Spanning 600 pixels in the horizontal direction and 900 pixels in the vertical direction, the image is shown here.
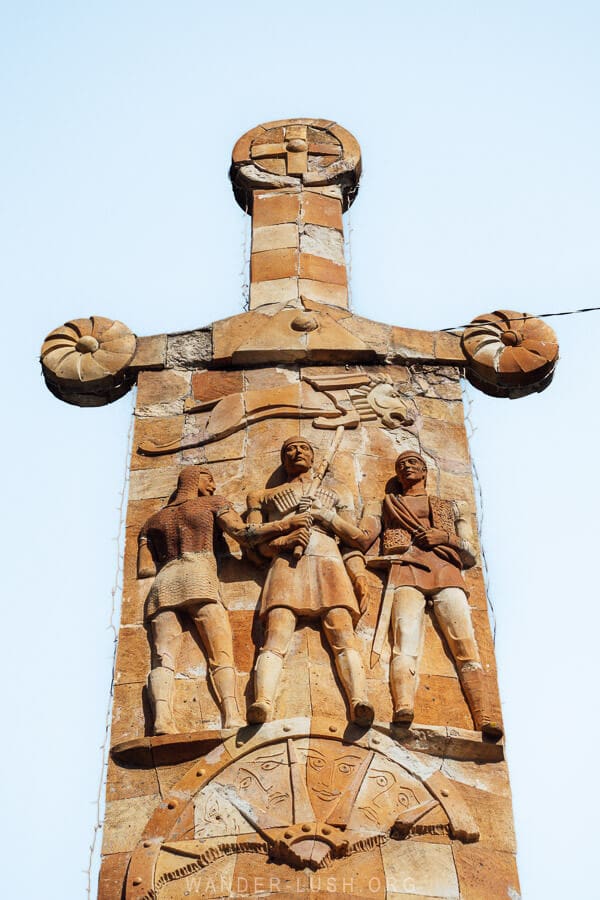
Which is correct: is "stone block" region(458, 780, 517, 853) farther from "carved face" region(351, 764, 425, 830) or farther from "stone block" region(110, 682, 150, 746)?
"stone block" region(110, 682, 150, 746)

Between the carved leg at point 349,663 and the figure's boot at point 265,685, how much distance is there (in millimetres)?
392

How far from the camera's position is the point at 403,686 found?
12.2m

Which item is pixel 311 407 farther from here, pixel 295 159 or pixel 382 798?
pixel 382 798

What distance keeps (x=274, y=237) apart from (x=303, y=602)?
4.56 m

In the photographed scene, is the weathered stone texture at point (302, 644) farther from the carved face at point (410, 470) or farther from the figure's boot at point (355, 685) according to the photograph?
the carved face at point (410, 470)

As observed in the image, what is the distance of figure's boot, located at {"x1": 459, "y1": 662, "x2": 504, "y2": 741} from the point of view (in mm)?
12133

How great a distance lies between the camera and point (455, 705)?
40.4ft

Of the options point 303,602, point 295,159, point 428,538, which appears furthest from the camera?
point 295,159

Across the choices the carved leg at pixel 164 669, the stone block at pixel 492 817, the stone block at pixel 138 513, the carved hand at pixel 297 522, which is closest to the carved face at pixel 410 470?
the carved hand at pixel 297 522

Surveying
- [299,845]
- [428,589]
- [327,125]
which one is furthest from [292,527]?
[327,125]

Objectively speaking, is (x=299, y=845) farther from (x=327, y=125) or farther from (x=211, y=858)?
(x=327, y=125)

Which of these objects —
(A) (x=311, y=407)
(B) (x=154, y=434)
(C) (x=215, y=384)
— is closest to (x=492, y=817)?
(A) (x=311, y=407)

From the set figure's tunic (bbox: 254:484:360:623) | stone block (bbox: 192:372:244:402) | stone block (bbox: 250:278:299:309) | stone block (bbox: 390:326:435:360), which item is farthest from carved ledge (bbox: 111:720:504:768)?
stone block (bbox: 250:278:299:309)

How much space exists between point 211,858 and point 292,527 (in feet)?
8.33
